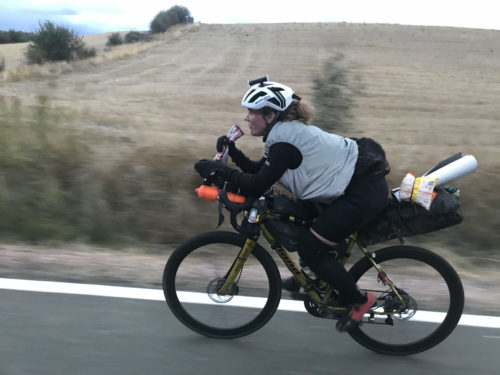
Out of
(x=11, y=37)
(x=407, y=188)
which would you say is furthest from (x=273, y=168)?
(x=11, y=37)

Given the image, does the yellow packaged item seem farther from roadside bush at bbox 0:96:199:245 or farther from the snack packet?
roadside bush at bbox 0:96:199:245

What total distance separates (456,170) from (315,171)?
0.83 m

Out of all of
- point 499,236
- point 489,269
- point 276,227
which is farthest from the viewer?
point 499,236

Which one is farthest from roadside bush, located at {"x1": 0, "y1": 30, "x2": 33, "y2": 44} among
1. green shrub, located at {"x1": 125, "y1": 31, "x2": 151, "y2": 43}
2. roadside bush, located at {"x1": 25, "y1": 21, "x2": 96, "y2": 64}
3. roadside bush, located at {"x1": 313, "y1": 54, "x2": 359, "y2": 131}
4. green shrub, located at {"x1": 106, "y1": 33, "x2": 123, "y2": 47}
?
roadside bush, located at {"x1": 313, "y1": 54, "x2": 359, "y2": 131}

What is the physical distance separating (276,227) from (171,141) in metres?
4.16

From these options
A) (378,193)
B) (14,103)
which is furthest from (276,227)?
(14,103)

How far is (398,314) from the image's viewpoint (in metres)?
3.40

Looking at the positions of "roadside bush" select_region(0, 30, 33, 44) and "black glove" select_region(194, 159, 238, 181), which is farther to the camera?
"roadside bush" select_region(0, 30, 33, 44)

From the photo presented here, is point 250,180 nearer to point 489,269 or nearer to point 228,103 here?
point 489,269

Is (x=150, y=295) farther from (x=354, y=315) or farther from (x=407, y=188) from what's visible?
(x=407, y=188)

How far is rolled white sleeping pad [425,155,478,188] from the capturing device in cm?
309

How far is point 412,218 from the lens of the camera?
3.15m

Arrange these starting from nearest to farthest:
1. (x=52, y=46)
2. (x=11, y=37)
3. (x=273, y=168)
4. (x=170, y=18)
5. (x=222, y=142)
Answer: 1. (x=273, y=168)
2. (x=222, y=142)
3. (x=52, y=46)
4. (x=170, y=18)
5. (x=11, y=37)

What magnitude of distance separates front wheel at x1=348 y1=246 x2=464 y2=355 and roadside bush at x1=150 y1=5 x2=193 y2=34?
71998 millimetres
